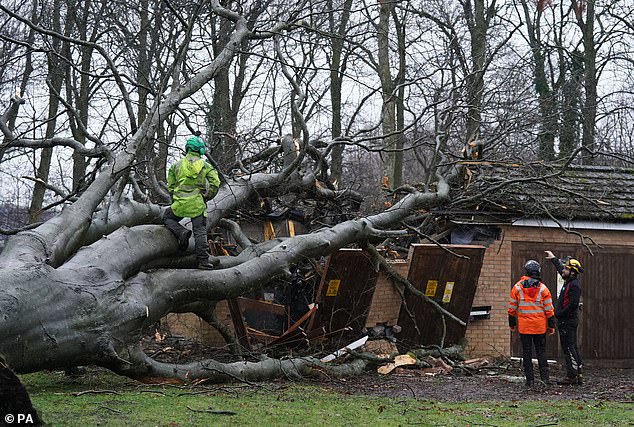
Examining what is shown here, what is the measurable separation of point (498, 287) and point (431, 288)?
1.88 m

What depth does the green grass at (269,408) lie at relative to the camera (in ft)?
24.2

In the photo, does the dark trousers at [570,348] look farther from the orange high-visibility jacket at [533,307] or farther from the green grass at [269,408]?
the green grass at [269,408]

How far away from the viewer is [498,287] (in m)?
16.1

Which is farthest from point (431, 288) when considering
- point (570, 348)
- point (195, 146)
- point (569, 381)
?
point (195, 146)

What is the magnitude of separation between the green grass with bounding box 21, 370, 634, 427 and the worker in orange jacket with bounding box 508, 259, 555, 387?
1.70 metres

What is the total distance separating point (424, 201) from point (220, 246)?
343 cm

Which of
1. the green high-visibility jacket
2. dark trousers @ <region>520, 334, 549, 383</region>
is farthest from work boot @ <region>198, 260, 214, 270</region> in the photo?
dark trousers @ <region>520, 334, 549, 383</region>

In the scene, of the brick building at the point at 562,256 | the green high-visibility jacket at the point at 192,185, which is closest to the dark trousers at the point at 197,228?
the green high-visibility jacket at the point at 192,185

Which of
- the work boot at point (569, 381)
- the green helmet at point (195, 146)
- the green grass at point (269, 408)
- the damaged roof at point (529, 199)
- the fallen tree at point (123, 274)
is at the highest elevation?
the green helmet at point (195, 146)

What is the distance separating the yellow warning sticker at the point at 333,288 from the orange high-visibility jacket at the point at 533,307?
3.29 metres

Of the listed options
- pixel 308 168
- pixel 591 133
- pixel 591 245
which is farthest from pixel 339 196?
pixel 591 133

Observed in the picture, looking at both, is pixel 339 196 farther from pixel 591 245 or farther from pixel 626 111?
pixel 626 111

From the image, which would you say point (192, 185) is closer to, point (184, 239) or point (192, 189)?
point (192, 189)

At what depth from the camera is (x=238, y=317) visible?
13.4 metres
